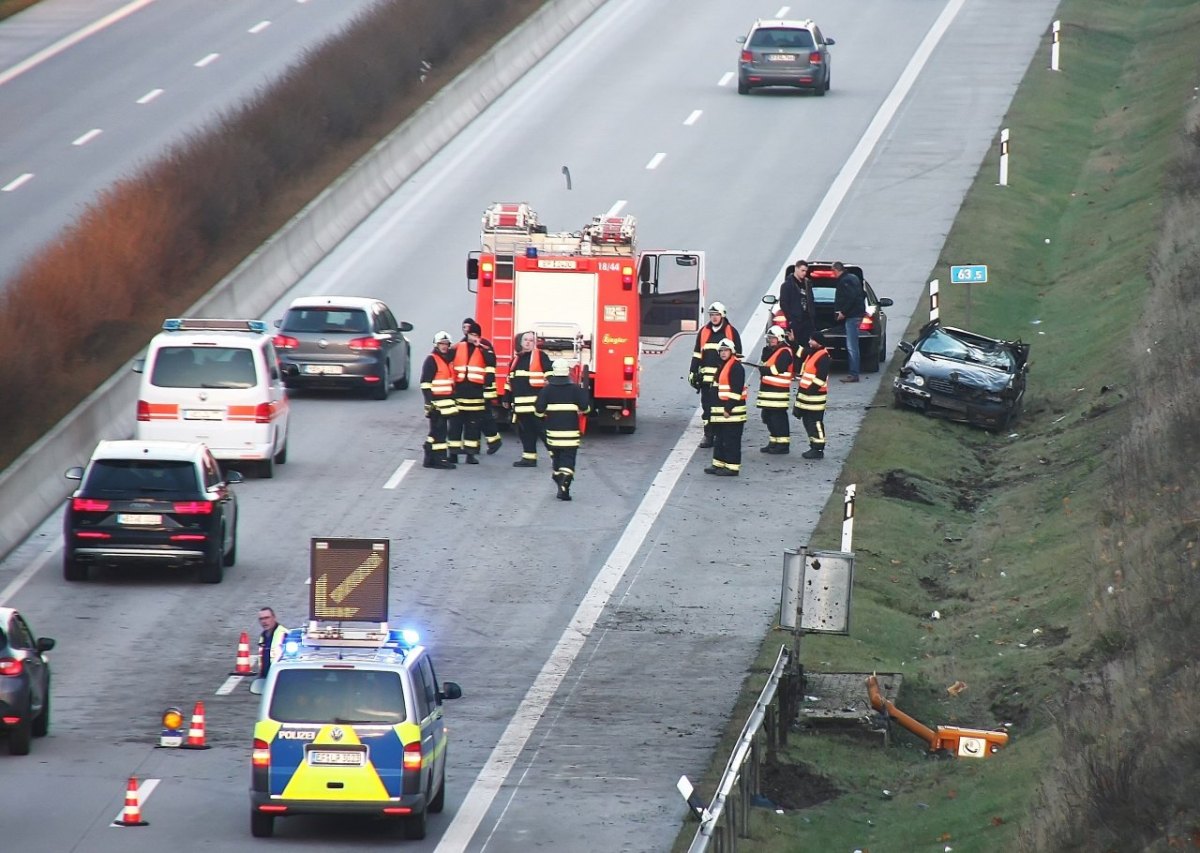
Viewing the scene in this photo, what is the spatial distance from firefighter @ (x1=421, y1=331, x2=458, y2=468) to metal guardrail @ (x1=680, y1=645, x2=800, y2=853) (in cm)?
995

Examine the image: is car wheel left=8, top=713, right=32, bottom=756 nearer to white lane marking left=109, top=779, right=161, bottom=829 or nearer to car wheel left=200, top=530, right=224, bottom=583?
white lane marking left=109, top=779, right=161, bottom=829

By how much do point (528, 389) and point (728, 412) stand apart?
259 centimetres

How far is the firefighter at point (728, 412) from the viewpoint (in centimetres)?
2895

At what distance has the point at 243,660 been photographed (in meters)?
21.8

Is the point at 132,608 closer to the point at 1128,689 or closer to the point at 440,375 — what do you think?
the point at 440,375

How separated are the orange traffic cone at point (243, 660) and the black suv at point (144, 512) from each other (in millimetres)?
2563

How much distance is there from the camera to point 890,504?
93.8ft

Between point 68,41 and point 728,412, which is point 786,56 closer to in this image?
point 68,41

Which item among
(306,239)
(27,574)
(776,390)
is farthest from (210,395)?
(306,239)

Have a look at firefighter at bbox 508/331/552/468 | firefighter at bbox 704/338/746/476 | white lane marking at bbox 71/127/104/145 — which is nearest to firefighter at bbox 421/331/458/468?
firefighter at bbox 508/331/552/468

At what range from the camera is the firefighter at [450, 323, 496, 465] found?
29.4 metres

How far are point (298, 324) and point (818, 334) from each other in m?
7.64

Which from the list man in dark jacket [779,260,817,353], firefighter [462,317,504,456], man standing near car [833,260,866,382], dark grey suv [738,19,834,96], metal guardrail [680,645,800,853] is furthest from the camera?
dark grey suv [738,19,834,96]

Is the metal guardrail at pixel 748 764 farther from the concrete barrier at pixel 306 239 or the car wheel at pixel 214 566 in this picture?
the concrete barrier at pixel 306 239
